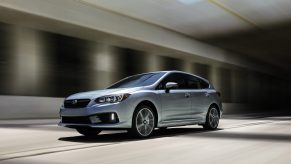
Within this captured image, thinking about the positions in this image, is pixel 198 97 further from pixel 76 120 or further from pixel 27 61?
pixel 27 61

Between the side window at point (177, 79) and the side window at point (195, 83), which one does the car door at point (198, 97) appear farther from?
the side window at point (177, 79)

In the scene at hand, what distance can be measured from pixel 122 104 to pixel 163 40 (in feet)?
59.5

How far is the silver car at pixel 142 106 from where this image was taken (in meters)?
8.39

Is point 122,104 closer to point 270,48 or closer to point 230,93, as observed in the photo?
point 270,48

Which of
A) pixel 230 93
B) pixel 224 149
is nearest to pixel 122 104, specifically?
pixel 224 149

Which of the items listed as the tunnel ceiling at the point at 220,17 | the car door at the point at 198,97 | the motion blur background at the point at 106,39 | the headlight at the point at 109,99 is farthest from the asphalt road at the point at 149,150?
the tunnel ceiling at the point at 220,17

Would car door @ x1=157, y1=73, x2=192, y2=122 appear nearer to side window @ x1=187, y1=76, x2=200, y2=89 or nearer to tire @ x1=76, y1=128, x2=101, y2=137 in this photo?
side window @ x1=187, y1=76, x2=200, y2=89

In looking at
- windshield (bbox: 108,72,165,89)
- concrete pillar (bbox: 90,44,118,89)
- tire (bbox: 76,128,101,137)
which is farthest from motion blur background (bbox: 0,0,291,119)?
tire (bbox: 76,128,101,137)

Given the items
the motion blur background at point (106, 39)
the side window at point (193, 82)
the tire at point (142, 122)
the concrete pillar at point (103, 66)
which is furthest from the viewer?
the concrete pillar at point (103, 66)

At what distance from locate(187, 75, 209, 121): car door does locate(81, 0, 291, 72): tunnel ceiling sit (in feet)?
33.0

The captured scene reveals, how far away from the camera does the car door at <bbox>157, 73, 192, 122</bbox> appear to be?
946 cm

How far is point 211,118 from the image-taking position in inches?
442

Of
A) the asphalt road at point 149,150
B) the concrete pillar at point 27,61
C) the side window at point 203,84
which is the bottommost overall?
the asphalt road at point 149,150

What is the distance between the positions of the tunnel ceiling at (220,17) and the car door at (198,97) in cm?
1005
